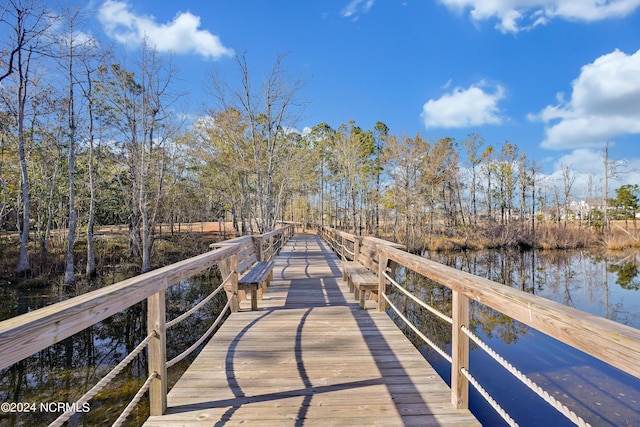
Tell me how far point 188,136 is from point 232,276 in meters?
15.8

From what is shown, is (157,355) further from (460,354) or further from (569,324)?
(569,324)

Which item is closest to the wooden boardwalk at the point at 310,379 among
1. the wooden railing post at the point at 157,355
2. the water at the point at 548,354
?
the wooden railing post at the point at 157,355

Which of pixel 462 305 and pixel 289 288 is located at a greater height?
pixel 462 305

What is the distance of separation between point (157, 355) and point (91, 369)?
5108 mm

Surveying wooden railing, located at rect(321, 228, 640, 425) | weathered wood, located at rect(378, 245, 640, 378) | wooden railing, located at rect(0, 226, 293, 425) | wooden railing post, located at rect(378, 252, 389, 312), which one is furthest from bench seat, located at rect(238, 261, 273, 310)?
weathered wood, located at rect(378, 245, 640, 378)

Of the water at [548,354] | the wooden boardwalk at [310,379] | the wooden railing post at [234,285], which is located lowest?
the water at [548,354]

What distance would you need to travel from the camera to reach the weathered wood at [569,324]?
970mm

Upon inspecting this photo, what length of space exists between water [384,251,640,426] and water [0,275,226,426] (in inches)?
208

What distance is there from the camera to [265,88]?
1290 centimetres

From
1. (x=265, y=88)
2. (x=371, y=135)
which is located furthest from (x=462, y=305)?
(x=371, y=135)

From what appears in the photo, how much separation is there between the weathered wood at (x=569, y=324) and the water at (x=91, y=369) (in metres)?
4.82

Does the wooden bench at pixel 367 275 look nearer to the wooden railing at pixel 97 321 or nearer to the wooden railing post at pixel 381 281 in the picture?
the wooden railing post at pixel 381 281

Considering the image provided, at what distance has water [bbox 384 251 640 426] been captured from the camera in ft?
15.4

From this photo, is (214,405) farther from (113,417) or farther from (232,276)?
(113,417)
